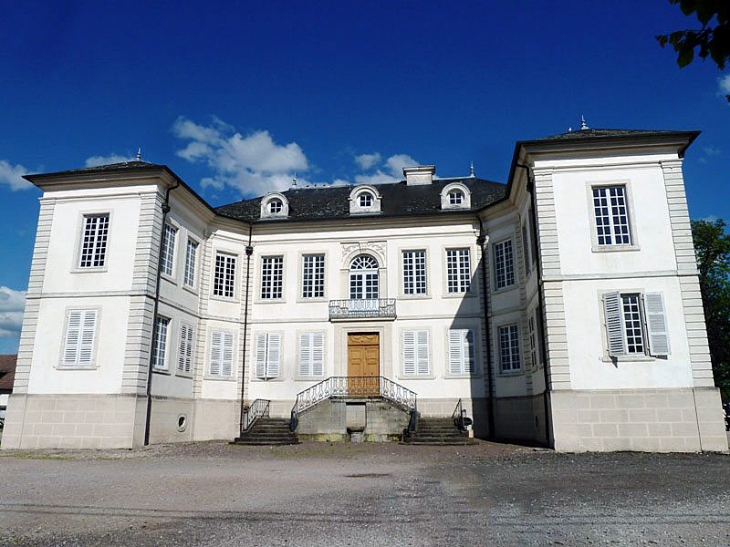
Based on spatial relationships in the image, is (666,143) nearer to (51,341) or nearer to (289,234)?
(289,234)

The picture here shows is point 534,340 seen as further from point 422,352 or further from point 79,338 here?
point 79,338

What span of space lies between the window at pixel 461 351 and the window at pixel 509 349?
111 cm

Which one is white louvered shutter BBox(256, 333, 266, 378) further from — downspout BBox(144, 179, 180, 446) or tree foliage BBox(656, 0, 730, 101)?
tree foliage BBox(656, 0, 730, 101)

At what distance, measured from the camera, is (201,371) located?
2152cm

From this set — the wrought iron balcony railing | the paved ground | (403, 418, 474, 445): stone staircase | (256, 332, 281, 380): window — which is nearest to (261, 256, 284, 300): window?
(256, 332, 281, 380): window

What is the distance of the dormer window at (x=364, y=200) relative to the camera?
949 inches

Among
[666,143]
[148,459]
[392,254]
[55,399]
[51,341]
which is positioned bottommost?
[148,459]

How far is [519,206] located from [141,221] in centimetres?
1278

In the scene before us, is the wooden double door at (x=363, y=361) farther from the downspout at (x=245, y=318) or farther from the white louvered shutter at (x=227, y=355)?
the white louvered shutter at (x=227, y=355)

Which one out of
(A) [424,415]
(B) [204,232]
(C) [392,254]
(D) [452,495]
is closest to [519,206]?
(C) [392,254]

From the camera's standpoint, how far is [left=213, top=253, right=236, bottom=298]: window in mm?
22875

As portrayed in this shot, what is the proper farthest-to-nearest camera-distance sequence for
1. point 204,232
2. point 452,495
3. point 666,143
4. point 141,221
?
1. point 204,232
2. point 141,221
3. point 666,143
4. point 452,495

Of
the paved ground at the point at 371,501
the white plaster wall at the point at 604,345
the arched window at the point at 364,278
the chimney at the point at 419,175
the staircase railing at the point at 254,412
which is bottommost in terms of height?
the paved ground at the point at 371,501

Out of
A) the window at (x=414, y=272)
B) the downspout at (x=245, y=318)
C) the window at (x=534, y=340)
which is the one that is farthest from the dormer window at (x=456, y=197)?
the downspout at (x=245, y=318)
